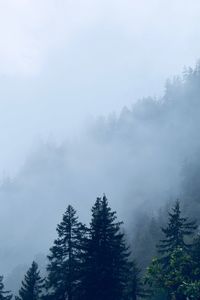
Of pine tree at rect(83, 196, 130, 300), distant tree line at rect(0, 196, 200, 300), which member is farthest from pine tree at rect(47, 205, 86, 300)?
pine tree at rect(83, 196, 130, 300)

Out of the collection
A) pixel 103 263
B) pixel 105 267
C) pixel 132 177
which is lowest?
pixel 105 267

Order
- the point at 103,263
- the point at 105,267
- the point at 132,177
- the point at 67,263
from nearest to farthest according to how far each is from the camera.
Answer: the point at 105,267, the point at 103,263, the point at 67,263, the point at 132,177

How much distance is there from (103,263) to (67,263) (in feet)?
15.4

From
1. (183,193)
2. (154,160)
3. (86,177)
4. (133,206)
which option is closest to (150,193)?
(133,206)

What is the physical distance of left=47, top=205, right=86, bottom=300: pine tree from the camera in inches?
1619

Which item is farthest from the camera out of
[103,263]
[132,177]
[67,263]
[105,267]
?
[132,177]

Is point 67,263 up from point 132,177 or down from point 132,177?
down

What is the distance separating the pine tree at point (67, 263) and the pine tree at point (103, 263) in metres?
1.46

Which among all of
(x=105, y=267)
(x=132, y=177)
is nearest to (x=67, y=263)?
(x=105, y=267)

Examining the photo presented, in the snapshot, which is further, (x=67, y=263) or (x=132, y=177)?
(x=132, y=177)

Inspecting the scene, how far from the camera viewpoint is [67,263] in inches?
1662

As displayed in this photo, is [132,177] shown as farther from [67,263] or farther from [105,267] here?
[105,267]

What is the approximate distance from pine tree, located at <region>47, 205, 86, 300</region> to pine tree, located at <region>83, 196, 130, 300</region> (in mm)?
1459

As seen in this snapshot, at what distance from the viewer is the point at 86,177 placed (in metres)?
173
